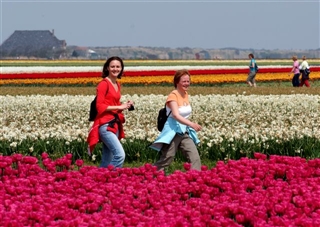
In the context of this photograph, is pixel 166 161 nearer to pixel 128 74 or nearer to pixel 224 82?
pixel 224 82

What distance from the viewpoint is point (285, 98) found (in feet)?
48.6

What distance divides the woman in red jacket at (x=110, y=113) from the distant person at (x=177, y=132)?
0.47 metres

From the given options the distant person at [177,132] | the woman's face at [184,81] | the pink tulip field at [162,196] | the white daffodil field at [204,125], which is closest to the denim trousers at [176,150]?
the distant person at [177,132]

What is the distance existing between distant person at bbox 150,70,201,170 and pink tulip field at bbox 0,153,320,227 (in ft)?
2.87

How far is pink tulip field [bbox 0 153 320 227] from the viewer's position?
4793 millimetres

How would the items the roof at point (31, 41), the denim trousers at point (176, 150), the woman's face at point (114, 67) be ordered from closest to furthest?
1. the woman's face at point (114, 67)
2. the denim trousers at point (176, 150)
3. the roof at point (31, 41)

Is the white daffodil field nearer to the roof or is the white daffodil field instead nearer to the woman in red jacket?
the woman in red jacket

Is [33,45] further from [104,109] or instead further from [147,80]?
[104,109]

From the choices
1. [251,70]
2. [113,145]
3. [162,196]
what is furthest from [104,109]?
[251,70]

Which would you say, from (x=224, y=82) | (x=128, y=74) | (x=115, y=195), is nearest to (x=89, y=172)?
(x=115, y=195)

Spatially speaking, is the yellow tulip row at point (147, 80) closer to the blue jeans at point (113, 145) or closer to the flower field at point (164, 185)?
the flower field at point (164, 185)

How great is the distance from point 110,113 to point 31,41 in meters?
131

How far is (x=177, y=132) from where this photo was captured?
25.9 feet

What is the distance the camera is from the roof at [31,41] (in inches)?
5123
